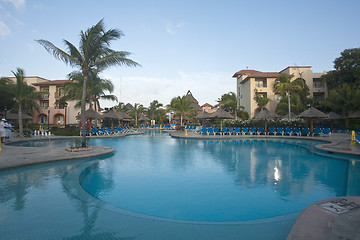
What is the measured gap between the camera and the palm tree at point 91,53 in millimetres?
9156

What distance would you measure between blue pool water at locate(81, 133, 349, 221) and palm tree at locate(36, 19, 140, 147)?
4732 mm

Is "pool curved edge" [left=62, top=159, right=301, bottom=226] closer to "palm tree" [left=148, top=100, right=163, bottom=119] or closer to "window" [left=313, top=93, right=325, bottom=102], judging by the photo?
"window" [left=313, top=93, right=325, bottom=102]

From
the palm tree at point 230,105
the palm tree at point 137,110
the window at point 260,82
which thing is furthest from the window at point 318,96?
the palm tree at point 137,110

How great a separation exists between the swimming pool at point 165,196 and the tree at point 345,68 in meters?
23.2

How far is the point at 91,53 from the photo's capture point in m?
9.62

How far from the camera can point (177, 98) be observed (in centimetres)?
3188

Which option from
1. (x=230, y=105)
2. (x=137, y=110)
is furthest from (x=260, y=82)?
(x=137, y=110)

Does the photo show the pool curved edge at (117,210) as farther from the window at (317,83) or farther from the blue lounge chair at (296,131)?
the window at (317,83)

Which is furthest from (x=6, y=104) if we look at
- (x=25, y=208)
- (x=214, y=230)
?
(x=214, y=230)

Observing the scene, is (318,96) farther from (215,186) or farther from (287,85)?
(215,186)

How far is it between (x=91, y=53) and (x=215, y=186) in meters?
8.45

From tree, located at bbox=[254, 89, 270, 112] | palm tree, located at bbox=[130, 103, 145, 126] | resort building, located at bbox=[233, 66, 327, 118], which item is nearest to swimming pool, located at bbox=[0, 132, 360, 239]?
tree, located at bbox=[254, 89, 270, 112]

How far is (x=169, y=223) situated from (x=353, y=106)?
27190 millimetres

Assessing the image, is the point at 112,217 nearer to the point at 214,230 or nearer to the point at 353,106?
the point at 214,230
